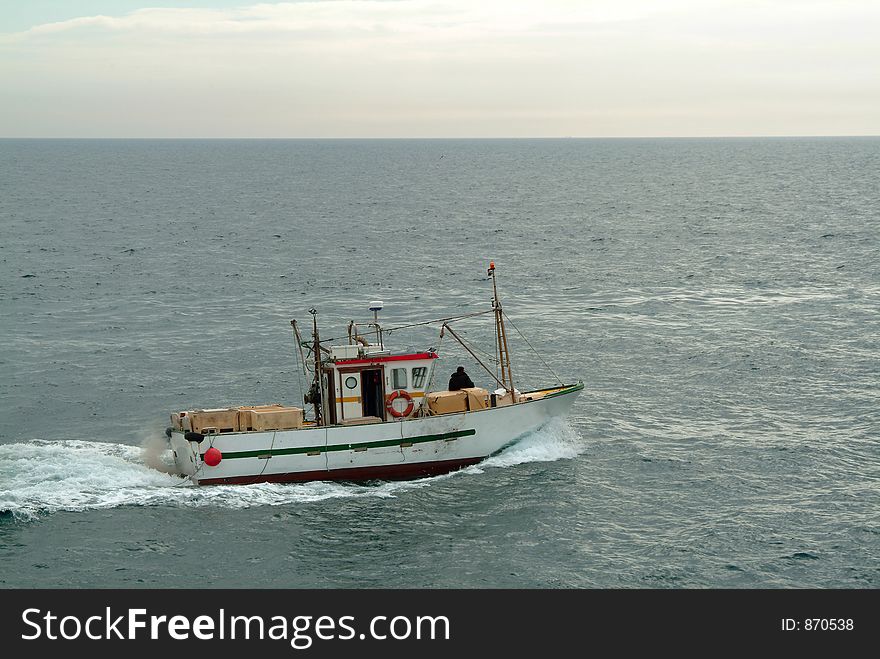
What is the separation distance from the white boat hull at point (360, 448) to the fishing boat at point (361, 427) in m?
A: 0.03

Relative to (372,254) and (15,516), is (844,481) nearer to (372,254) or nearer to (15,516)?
(15,516)

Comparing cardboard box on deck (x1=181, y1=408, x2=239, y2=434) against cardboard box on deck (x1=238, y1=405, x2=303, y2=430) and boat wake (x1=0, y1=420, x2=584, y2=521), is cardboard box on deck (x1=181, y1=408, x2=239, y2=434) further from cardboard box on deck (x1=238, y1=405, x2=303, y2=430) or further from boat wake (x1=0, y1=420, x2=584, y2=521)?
boat wake (x1=0, y1=420, x2=584, y2=521)

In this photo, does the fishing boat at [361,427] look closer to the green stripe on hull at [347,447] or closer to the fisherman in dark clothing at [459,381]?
the green stripe on hull at [347,447]

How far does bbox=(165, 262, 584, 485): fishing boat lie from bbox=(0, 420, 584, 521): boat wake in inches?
19.4

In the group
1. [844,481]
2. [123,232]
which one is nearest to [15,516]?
[844,481]

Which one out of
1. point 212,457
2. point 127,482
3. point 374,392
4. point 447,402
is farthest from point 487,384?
point 127,482

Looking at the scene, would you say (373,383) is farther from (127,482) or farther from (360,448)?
(127,482)

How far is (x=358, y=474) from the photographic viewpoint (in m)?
31.5

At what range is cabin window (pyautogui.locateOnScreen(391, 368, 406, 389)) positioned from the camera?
105 feet

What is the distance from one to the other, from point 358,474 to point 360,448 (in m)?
0.85

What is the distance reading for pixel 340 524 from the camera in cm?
2823

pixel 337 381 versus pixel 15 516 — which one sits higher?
pixel 337 381
